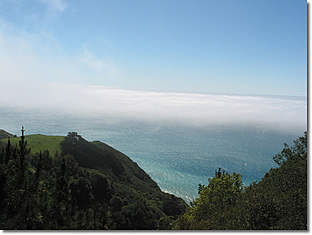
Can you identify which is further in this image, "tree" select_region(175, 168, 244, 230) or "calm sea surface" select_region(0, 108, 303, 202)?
"calm sea surface" select_region(0, 108, 303, 202)

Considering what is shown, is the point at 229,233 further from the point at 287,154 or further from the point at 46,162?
the point at 46,162

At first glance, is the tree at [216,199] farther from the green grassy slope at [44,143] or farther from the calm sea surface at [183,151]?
the green grassy slope at [44,143]

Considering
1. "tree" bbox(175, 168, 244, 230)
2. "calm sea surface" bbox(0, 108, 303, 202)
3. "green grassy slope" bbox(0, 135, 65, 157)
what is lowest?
"calm sea surface" bbox(0, 108, 303, 202)

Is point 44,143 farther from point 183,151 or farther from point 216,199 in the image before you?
point 183,151

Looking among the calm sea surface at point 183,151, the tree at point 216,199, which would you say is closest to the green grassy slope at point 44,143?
the calm sea surface at point 183,151

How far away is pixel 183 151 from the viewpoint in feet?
246

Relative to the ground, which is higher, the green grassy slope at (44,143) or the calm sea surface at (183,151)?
the green grassy slope at (44,143)

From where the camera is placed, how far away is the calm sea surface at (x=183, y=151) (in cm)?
4225

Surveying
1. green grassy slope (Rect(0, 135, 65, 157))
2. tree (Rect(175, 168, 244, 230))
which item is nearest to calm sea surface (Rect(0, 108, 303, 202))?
green grassy slope (Rect(0, 135, 65, 157))

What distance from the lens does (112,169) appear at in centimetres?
3906

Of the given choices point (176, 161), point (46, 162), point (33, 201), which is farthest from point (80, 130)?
point (33, 201)

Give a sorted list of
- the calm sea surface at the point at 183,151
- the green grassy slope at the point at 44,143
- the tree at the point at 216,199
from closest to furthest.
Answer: the tree at the point at 216,199 < the green grassy slope at the point at 44,143 < the calm sea surface at the point at 183,151

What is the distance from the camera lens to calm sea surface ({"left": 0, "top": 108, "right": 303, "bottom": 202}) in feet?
139

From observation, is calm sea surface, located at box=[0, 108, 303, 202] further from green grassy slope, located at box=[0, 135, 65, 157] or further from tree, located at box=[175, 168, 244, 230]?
tree, located at box=[175, 168, 244, 230]
